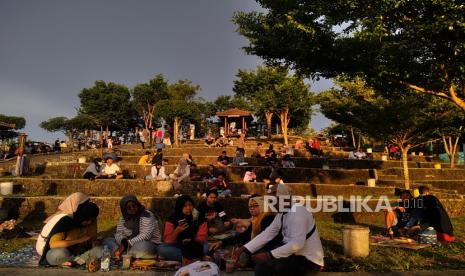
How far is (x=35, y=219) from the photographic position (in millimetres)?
11227

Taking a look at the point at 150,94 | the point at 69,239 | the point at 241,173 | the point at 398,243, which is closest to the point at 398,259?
the point at 398,243

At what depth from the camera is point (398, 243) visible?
8.04 metres

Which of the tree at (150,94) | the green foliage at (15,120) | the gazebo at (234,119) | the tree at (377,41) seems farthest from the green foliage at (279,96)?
the green foliage at (15,120)

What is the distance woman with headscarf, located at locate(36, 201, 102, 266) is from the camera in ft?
19.8

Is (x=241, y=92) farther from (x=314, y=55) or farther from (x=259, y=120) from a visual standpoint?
(x=314, y=55)

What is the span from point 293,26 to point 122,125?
4452 centimetres

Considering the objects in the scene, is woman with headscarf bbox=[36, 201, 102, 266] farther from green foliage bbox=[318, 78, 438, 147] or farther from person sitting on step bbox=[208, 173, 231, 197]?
green foliage bbox=[318, 78, 438, 147]

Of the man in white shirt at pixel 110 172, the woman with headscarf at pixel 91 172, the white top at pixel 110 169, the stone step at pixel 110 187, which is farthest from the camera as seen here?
the white top at pixel 110 169

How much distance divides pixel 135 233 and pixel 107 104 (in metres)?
43.6

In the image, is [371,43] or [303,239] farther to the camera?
[371,43]

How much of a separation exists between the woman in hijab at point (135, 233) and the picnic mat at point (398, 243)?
4489 mm

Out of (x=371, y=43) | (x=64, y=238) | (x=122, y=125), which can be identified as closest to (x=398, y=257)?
(x=371, y=43)

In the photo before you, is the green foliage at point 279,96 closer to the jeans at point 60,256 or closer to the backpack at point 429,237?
the backpack at point 429,237

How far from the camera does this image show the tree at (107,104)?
47.3 metres
